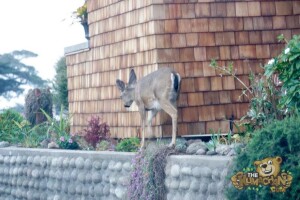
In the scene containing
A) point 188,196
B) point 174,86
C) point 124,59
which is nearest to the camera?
point 188,196

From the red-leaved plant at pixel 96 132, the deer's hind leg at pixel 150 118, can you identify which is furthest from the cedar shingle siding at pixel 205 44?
the red-leaved plant at pixel 96 132

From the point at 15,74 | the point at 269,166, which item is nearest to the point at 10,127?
the point at 269,166

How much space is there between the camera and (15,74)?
2403 inches

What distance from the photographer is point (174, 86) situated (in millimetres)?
14688

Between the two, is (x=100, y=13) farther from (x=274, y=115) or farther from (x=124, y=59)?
(x=274, y=115)

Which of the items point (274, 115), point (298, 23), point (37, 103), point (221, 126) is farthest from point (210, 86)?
point (37, 103)

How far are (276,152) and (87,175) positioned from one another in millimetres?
6279

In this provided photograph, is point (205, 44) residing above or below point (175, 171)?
above

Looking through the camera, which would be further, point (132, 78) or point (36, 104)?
point (36, 104)

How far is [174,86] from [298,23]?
325cm

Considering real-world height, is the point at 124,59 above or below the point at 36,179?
above

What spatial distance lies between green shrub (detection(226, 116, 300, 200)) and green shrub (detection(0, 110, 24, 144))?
11.1 metres

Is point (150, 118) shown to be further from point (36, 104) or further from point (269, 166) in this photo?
point (36, 104)

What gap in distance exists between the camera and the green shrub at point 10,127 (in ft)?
66.1
